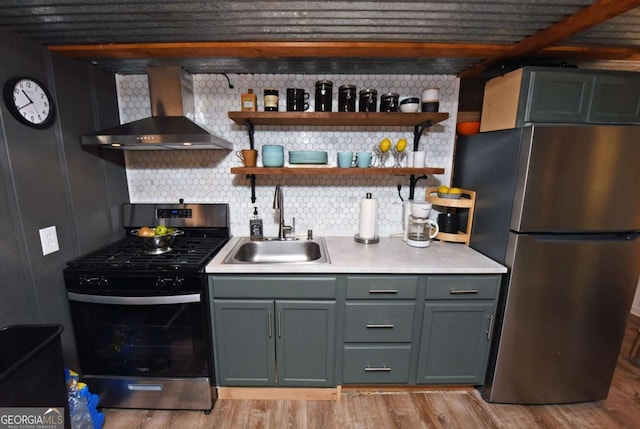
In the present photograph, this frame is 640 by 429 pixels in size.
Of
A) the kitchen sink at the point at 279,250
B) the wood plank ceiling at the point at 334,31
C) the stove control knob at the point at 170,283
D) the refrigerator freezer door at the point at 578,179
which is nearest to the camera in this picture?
the wood plank ceiling at the point at 334,31

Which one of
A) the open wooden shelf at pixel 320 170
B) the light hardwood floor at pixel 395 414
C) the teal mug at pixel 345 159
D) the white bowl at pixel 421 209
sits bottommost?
the light hardwood floor at pixel 395 414

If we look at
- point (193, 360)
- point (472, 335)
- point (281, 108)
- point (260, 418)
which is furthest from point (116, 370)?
point (472, 335)

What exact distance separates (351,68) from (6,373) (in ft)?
7.48

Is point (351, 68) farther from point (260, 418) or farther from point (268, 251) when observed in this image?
point (260, 418)

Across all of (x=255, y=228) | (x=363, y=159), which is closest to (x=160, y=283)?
(x=255, y=228)

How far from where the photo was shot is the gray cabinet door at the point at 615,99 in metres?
1.42

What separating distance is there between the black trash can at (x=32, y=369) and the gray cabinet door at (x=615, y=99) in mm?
2906

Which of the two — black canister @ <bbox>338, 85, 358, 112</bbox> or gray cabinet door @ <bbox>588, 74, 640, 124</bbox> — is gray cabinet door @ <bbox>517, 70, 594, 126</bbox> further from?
black canister @ <bbox>338, 85, 358, 112</bbox>

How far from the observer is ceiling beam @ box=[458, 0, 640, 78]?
1062 mm

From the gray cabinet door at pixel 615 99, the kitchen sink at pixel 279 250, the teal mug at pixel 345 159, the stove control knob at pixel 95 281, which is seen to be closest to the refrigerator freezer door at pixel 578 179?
the gray cabinet door at pixel 615 99

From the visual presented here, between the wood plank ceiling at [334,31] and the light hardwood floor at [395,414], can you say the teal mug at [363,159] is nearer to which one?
the wood plank ceiling at [334,31]

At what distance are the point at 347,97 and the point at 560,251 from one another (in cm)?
154

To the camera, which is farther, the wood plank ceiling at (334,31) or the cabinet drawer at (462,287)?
the cabinet drawer at (462,287)

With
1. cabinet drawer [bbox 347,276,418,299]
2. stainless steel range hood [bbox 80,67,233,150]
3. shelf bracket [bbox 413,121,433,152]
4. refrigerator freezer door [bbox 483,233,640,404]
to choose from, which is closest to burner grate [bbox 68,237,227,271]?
stainless steel range hood [bbox 80,67,233,150]
